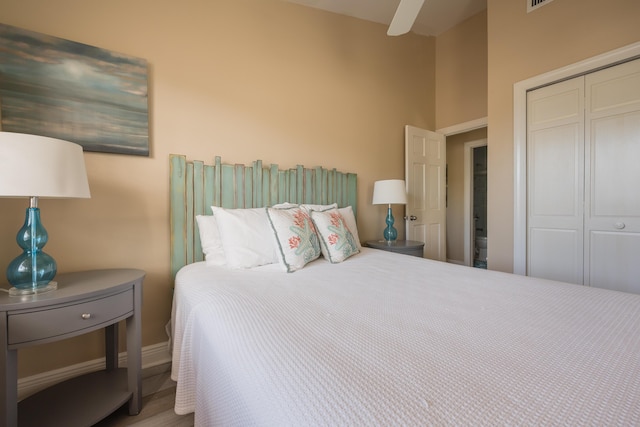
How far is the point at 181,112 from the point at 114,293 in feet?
4.10

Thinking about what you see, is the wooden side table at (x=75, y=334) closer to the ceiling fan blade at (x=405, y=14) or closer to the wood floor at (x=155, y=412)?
the wood floor at (x=155, y=412)

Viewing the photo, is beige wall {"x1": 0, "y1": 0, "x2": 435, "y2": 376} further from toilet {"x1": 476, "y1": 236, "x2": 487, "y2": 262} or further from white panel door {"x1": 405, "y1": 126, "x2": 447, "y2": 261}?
toilet {"x1": 476, "y1": 236, "x2": 487, "y2": 262}

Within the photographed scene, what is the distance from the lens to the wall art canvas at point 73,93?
1489mm

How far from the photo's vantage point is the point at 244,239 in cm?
170

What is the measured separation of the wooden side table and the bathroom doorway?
14.2 feet

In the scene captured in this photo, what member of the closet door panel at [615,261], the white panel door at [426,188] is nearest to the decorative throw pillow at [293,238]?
the white panel door at [426,188]

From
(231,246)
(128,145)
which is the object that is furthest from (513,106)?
(128,145)

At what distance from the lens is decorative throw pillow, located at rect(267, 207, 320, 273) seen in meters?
1.64

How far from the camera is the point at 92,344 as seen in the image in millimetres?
1689

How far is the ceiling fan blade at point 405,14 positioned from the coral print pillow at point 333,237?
3.97 feet

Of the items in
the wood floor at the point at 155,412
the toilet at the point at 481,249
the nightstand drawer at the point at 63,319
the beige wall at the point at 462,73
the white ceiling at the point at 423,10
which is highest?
the white ceiling at the point at 423,10

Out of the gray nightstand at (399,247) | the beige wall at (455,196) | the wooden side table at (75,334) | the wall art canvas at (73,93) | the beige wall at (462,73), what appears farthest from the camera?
the beige wall at (455,196)

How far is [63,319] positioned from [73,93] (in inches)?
49.6

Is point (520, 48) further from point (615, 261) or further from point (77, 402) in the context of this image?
point (77, 402)
